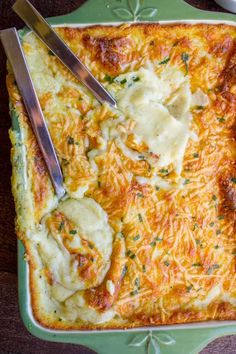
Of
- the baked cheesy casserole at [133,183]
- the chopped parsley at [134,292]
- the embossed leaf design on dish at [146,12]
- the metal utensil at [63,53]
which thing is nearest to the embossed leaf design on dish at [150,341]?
the baked cheesy casserole at [133,183]

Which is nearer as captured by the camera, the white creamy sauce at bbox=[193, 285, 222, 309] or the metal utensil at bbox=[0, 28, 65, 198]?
the metal utensil at bbox=[0, 28, 65, 198]

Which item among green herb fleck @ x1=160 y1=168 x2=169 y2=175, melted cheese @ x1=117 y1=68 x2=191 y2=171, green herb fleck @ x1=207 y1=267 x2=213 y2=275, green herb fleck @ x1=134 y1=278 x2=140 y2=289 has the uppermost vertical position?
melted cheese @ x1=117 y1=68 x2=191 y2=171

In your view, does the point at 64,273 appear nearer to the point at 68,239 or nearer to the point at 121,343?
the point at 68,239

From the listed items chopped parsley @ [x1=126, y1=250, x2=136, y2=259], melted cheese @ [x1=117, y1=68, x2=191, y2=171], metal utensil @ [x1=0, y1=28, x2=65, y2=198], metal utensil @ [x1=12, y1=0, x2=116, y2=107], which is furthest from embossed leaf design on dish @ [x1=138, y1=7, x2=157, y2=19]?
chopped parsley @ [x1=126, y1=250, x2=136, y2=259]

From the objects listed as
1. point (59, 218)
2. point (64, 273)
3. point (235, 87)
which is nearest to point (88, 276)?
point (64, 273)

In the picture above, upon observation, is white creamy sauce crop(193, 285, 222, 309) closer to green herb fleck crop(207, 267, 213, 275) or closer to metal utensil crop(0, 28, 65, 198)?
green herb fleck crop(207, 267, 213, 275)
